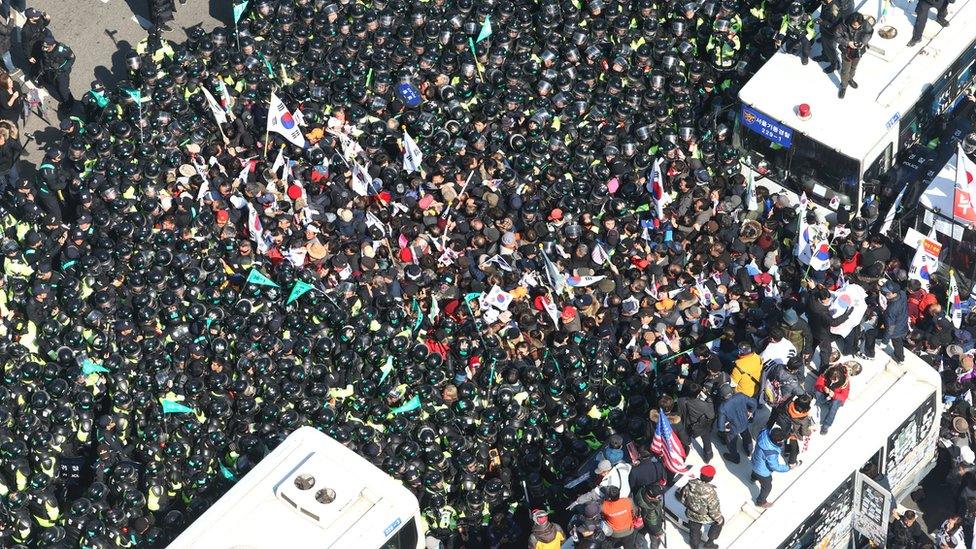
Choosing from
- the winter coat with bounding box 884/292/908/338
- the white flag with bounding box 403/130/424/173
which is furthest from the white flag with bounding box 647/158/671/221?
the winter coat with bounding box 884/292/908/338

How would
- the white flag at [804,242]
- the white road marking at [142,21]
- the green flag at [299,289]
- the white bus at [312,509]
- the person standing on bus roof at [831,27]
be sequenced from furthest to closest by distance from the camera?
1. the white road marking at [142,21]
2. the person standing on bus roof at [831,27]
3. the white flag at [804,242]
4. the green flag at [299,289]
5. the white bus at [312,509]

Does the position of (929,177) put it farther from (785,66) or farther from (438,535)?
(438,535)

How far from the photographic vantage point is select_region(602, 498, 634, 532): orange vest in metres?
25.7

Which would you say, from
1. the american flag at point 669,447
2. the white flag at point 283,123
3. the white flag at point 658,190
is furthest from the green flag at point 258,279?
the american flag at point 669,447

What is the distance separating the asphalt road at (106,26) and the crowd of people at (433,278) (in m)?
1.45

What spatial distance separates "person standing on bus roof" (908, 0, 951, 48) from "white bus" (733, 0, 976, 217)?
12 centimetres

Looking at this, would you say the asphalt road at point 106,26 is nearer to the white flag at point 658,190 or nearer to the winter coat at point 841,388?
the white flag at point 658,190

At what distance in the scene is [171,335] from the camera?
97.4ft

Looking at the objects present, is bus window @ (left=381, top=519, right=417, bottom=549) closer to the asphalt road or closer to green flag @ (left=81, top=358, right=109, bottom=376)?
green flag @ (left=81, top=358, right=109, bottom=376)

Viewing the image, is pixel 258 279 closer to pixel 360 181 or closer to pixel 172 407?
pixel 172 407

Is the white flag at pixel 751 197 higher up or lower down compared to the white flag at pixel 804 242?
higher up

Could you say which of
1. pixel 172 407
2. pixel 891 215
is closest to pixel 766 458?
pixel 891 215

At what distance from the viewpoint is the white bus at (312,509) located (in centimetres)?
2561

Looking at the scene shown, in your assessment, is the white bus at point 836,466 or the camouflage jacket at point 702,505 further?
the white bus at point 836,466
